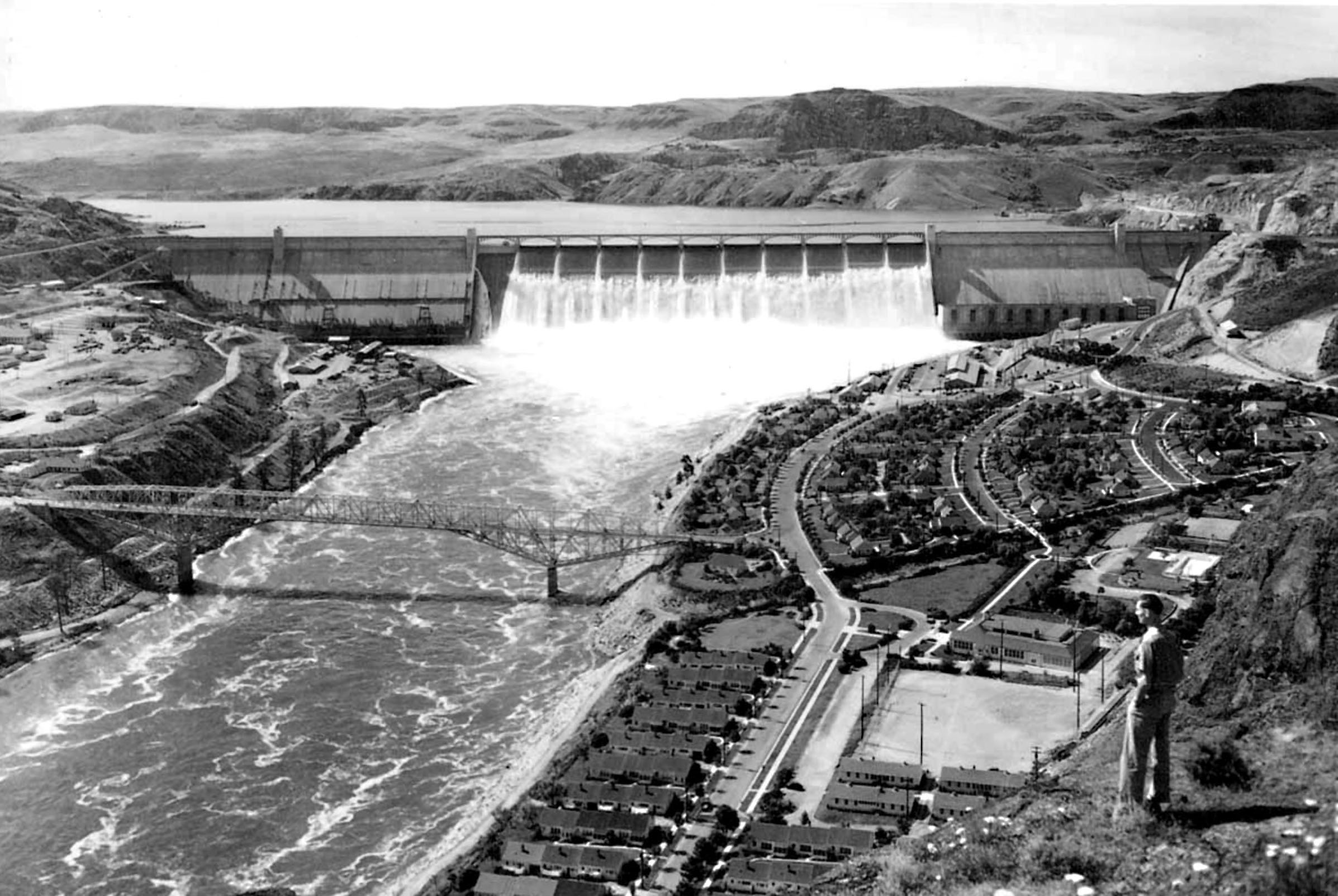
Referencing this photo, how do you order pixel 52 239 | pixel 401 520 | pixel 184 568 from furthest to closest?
pixel 52 239 < pixel 184 568 < pixel 401 520

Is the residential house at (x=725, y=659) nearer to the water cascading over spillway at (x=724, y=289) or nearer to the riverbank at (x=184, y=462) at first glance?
the riverbank at (x=184, y=462)

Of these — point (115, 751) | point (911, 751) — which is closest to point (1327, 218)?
point (911, 751)

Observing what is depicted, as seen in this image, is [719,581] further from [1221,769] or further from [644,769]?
[1221,769]

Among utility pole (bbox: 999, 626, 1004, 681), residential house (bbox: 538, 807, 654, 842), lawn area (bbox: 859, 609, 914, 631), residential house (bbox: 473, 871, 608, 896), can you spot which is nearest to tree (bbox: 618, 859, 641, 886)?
residential house (bbox: 473, 871, 608, 896)

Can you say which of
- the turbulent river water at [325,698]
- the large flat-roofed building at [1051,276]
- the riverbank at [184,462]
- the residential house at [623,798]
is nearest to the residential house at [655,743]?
the residential house at [623,798]

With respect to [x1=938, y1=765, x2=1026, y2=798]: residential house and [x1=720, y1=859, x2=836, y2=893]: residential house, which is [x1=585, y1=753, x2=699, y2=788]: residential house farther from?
[x1=938, y1=765, x2=1026, y2=798]: residential house

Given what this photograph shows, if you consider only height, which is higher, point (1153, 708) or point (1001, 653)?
point (1153, 708)

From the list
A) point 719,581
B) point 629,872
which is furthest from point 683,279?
point 629,872
